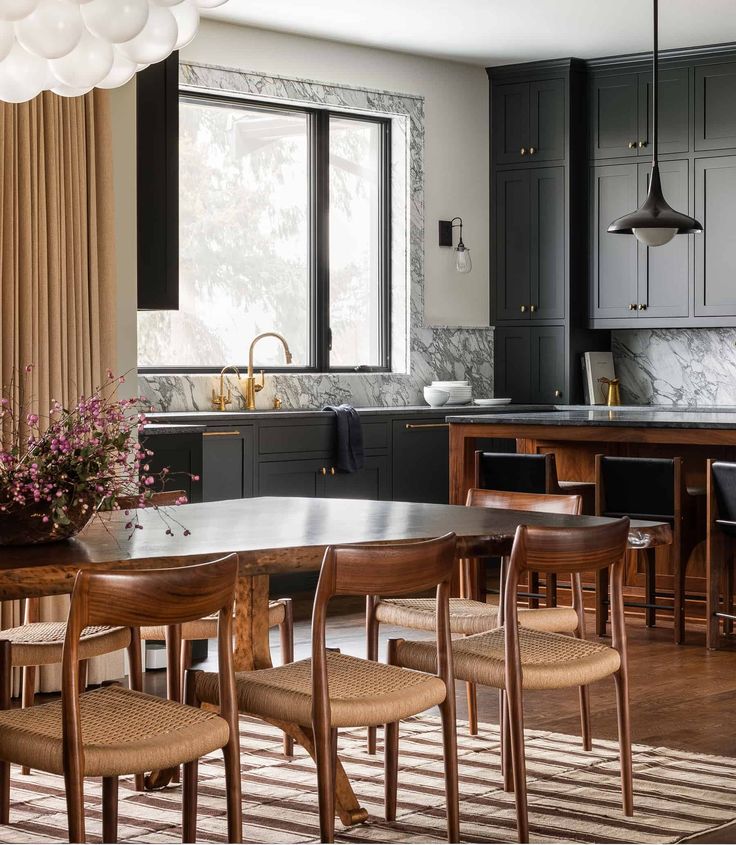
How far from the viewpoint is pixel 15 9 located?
2824 mm

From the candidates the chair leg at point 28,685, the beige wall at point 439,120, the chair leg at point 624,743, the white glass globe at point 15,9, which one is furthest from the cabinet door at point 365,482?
the white glass globe at point 15,9

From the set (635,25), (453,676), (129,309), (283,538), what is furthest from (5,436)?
(635,25)

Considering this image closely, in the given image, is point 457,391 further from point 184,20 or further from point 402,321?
point 184,20

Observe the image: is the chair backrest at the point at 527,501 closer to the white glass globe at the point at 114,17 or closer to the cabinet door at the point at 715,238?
the white glass globe at the point at 114,17

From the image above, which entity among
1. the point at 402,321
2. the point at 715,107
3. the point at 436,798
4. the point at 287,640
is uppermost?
the point at 715,107

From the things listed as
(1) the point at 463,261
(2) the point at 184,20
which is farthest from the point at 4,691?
(1) the point at 463,261

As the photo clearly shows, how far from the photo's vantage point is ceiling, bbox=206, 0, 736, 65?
7.28 meters

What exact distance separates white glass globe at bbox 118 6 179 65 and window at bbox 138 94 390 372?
4.05m

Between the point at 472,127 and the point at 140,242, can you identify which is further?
the point at 472,127

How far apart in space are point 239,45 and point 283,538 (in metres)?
4.91

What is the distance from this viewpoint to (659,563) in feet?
20.7

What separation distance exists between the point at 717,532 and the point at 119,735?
3.57m

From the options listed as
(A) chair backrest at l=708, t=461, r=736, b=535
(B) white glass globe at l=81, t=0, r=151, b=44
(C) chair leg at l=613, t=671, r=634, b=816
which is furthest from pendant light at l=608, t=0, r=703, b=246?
(B) white glass globe at l=81, t=0, r=151, b=44

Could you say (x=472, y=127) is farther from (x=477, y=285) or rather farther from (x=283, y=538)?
(x=283, y=538)
